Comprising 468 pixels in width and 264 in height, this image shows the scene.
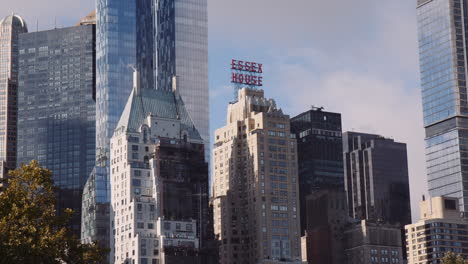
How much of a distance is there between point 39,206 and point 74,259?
5958 mm

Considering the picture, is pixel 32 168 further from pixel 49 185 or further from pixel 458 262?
pixel 458 262

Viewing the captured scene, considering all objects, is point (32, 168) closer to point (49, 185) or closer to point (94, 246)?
point (49, 185)

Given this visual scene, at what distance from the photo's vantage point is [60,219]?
96125mm

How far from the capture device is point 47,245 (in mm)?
92875

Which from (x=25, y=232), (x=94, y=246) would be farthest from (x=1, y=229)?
(x=94, y=246)

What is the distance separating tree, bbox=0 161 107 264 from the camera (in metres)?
90.9

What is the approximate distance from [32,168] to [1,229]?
731 centimetres

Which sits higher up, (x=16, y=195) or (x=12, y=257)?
(x=16, y=195)

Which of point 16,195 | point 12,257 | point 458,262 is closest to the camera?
point 12,257

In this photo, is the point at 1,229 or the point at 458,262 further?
the point at 458,262

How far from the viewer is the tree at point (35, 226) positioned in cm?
9094

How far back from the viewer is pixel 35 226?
9456 centimetres

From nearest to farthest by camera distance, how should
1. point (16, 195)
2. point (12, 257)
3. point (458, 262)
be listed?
1. point (12, 257)
2. point (16, 195)
3. point (458, 262)

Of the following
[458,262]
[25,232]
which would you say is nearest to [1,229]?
[25,232]
